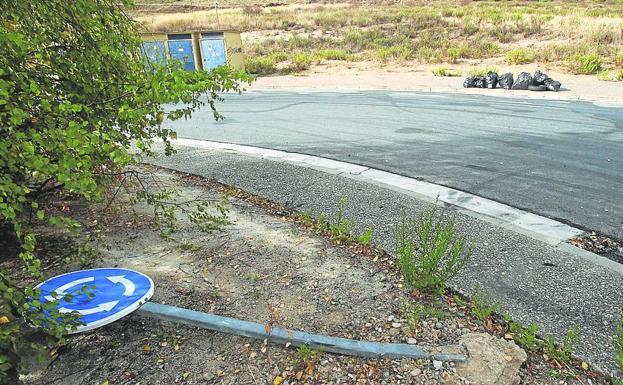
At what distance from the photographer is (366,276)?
3.66m

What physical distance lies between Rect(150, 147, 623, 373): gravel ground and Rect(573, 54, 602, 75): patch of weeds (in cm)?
1628

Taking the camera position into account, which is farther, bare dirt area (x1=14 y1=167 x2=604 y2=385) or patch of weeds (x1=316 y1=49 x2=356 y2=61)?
patch of weeds (x1=316 y1=49 x2=356 y2=61)

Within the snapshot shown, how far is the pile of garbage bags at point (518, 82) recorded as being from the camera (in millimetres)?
15102

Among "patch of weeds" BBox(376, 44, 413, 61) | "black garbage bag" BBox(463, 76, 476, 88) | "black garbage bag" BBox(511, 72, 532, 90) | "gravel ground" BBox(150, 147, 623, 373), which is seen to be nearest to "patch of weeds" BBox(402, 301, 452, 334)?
"gravel ground" BBox(150, 147, 623, 373)

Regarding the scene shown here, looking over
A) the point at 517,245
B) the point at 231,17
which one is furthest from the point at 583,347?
the point at 231,17

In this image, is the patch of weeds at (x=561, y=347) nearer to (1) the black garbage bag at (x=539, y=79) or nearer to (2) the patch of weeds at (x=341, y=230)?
(2) the patch of weeds at (x=341, y=230)

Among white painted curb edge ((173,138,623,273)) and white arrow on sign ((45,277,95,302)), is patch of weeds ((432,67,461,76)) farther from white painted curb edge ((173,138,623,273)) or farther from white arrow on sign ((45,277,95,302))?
white arrow on sign ((45,277,95,302))

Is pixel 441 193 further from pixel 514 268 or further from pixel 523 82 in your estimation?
pixel 523 82

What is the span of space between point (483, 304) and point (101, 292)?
294 centimetres

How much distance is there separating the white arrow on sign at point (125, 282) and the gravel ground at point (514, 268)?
7.39ft

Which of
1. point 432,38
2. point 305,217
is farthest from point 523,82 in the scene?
point 305,217

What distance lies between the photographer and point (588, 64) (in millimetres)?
17531

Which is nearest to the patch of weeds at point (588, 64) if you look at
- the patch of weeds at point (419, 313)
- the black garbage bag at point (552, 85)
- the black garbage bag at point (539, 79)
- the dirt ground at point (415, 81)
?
the dirt ground at point (415, 81)

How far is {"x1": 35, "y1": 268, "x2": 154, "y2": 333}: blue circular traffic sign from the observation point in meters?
2.99
